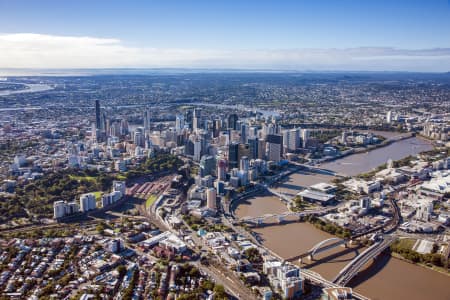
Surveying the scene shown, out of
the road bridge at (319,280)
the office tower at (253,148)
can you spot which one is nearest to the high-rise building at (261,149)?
the office tower at (253,148)

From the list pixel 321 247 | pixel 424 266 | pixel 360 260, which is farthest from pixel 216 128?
pixel 424 266

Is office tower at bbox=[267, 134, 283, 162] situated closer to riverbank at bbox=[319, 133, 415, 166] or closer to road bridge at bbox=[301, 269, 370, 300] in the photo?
riverbank at bbox=[319, 133, 415, 166]

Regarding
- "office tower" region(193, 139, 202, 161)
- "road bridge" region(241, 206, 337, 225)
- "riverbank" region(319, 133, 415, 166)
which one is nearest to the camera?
"road bridge" region(241, 206, 337, 225)

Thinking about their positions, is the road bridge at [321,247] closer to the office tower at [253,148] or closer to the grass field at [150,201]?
the grass field at [150,201]

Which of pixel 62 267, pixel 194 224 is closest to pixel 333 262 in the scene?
pixel 194 224

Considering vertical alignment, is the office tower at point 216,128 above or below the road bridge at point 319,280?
above

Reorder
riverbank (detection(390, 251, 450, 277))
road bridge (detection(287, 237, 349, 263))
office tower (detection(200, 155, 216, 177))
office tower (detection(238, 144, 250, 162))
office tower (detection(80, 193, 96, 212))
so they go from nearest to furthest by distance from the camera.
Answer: riverbank (detection(390, 251, 450, 277)) → road bridge (detection(287, 237, 349, 263)) → office tower (detection(80, 193, 96, 212)) → office tower (detection(200, 155, 216, 177)) → office tower (detection(238, 144, 250, 162))

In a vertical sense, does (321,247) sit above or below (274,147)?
below

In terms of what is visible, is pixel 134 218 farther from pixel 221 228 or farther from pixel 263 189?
pixel 263 189

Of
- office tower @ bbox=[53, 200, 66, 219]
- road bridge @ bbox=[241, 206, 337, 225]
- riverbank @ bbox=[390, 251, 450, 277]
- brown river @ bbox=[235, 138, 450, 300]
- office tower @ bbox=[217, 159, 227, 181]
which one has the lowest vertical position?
brown river @ bbox=[235, 138, 450, 300]

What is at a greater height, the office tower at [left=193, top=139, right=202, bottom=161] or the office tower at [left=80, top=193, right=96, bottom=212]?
the office tower at [left=193, top=139, right=202, bottom=161]

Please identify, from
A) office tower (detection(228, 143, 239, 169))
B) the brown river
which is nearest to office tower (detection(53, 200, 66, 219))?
the brown river

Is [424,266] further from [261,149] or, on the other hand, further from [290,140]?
[290,140]
